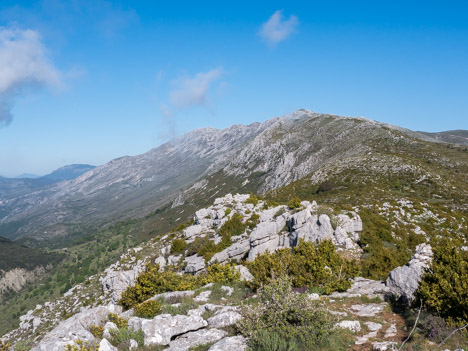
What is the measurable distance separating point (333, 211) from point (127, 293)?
2072 cm

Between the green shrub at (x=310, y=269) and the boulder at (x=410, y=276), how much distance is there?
2.59m

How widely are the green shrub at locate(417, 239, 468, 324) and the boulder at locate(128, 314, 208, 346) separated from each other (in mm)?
8810

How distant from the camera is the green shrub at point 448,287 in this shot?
359 inches

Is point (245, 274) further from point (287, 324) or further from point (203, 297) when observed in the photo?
point (287, 324)

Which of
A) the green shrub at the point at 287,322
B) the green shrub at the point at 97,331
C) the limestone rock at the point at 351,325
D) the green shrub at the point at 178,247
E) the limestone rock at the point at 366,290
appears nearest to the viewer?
the green shrub at the point at 287,322

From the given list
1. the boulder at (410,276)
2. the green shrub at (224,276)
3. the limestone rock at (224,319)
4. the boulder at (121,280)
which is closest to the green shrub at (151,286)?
the green shrub at (224,276)

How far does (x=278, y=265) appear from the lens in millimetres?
15883

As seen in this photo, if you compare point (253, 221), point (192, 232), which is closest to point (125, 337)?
point (253, 221)

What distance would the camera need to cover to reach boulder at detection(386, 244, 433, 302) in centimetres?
1234

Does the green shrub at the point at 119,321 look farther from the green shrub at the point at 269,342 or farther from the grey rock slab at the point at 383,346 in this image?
the grey rock slab at the point at 383,346

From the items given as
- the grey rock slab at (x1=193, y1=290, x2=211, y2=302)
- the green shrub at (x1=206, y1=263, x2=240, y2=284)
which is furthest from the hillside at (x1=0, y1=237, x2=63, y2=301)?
the grey rock slab at (x1=193, y1=290, x2=211, y2=302)

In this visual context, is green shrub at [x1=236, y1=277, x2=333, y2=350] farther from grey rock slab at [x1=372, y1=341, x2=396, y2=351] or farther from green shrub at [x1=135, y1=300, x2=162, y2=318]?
green shrub at [x1=135, y1=300, x2=162, y2=318]

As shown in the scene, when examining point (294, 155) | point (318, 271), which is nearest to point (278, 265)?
point (318, 271)

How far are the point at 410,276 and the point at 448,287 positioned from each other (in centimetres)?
349
